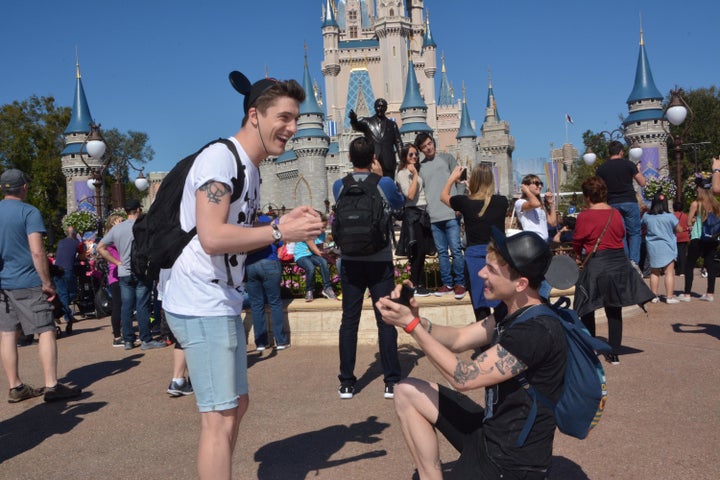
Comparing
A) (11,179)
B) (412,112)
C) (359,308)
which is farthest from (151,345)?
(412,112)

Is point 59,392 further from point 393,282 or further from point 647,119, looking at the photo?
point 647,119

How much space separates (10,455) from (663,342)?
5.95 meters

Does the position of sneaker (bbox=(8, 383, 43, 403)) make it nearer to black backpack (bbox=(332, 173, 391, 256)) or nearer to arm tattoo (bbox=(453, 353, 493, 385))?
black backpack (bbox=(332, 173, 391, 256))

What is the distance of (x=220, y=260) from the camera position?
2615mm

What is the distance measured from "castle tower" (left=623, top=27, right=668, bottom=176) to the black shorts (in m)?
45.3

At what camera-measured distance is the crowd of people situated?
8.11 feet

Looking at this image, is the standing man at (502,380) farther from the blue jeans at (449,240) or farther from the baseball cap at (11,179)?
the blue jeans at (449,240)

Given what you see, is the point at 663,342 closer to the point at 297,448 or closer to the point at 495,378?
the point at 297,448

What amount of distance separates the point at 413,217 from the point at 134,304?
373cm

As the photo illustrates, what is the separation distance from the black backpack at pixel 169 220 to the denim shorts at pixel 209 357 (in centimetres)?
26

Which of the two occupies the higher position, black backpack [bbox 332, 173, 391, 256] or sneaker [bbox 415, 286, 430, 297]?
black backpack [bbox 332, 173, 391, 256]

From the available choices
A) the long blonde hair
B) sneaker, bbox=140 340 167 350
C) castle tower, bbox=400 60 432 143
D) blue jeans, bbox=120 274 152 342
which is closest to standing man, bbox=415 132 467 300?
the long blonde hair

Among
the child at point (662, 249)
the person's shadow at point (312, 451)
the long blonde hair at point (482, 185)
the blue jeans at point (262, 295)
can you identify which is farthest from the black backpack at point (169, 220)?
the child at point (662, 249)

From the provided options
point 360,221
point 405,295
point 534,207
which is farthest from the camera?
point 534,207
